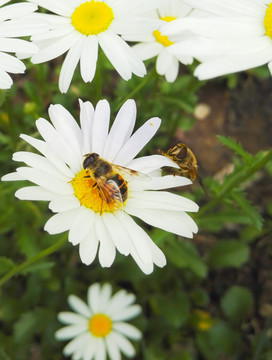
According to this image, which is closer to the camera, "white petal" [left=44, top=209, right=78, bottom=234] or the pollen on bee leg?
"white petal" [left=44, top=209, right=78, bottom=234]

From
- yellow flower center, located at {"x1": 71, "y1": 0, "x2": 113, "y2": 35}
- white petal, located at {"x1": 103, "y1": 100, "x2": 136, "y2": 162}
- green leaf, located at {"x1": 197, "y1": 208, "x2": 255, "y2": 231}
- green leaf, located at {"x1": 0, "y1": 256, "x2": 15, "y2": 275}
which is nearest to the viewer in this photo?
white petal, located at {"x1": 103, "y1": 100, "x2": 136, "y2": 162}

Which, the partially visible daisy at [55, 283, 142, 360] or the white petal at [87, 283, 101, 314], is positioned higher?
the white petal at [87, 283, 101, 314]

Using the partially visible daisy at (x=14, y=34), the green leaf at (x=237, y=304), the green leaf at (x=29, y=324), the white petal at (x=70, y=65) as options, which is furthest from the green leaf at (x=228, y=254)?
the partially visible daisy at (x=14, y=34)

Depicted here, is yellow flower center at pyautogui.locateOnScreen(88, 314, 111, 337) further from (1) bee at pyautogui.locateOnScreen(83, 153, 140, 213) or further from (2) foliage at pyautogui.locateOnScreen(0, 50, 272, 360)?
(1) bee at pyautogui.locateOnScreen(83, 153, 140, 213)

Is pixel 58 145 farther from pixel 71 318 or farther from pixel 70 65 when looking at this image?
pixel 71 318

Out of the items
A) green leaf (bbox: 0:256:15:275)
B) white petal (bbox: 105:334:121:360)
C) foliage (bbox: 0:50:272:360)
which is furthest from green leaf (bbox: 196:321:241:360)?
green leaf (bbox: 0:256:15:275)

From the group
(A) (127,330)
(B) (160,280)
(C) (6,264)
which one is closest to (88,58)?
(C) (6,264)

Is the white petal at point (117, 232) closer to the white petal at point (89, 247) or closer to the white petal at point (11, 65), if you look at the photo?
the white petal at point (89, 247)

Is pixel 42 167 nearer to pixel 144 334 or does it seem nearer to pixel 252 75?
pixel 144 334
